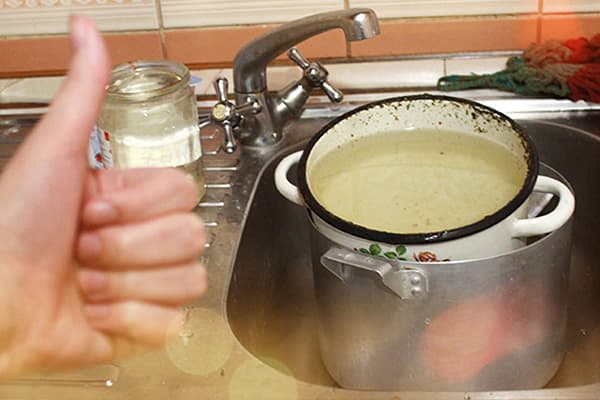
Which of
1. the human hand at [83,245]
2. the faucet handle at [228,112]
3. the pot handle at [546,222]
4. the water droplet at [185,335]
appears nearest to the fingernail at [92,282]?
the human hand at [83,245]

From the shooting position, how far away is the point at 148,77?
0.88 m

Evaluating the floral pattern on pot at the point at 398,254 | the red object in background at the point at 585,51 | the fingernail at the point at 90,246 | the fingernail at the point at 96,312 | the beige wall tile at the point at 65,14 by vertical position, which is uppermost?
the beige wall tile at the point at 65,14

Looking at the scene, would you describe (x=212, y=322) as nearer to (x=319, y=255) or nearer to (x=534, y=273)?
(x=319, y=255)

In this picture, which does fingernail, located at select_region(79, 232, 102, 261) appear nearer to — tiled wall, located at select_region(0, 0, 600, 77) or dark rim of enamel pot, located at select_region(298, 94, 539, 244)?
dark rim of enamel pot, located at select_region(298, 94, 539, 244)

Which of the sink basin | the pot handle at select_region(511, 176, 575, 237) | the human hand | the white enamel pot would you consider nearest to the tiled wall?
the sink basin

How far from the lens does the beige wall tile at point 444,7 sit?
1.05 metres

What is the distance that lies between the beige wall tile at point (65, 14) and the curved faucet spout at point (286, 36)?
207 mm

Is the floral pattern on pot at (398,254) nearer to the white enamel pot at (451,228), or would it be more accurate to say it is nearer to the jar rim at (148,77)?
the white enamel pot at (451,228)

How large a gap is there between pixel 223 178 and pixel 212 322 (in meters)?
0.25

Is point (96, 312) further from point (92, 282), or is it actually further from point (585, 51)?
point (585, 51)

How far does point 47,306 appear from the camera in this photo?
429 mm

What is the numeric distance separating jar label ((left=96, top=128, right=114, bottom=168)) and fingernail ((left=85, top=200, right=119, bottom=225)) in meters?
0.40

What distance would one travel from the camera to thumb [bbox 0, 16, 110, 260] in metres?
0.42

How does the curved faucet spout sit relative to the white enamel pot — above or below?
above
